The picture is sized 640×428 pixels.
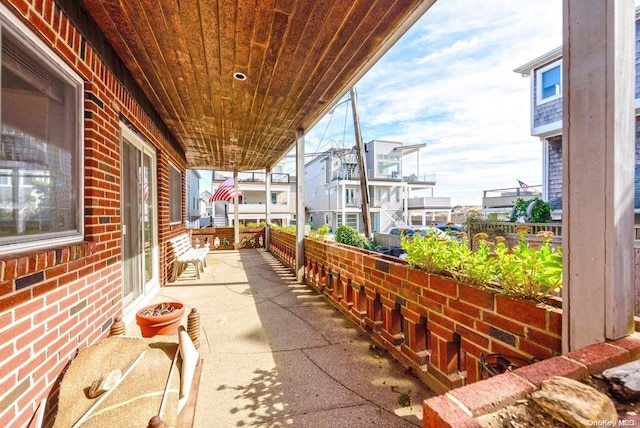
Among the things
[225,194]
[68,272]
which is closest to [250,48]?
[68,272]

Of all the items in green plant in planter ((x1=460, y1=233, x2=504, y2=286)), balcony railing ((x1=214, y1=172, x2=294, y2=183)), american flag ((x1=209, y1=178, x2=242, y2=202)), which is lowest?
green plant in planter ((x1=460, y1=233, x2=504, y2=286))

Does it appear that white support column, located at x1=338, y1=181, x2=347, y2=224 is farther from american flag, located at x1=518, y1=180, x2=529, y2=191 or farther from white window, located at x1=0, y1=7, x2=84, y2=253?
white window, located at x1=0, y1=7, x2=84, y2=253

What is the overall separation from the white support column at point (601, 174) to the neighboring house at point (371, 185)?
1907 centimetres

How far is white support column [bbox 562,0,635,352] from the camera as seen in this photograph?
1.07 m

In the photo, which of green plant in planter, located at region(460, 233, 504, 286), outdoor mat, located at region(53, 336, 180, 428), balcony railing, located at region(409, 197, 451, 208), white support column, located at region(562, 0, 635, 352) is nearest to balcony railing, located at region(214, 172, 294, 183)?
balcony railing, located at region(409, 197, 451, 208)

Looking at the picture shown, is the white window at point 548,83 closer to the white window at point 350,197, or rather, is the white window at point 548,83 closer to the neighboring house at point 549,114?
the neighboring house at point 549,114

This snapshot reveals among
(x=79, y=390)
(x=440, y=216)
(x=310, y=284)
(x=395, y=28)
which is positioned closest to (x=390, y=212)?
(x=440, y=216)

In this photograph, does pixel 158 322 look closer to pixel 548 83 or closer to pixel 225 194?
pixel 225 194

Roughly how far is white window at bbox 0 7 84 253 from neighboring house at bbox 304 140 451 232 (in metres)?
18.5

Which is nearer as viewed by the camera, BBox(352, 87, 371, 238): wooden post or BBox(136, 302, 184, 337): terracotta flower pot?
BBox(136, 302, 184, 337): terracotta flower pot

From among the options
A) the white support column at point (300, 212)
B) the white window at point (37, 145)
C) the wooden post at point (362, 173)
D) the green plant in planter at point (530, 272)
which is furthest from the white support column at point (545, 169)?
the white window at point (37, 145)

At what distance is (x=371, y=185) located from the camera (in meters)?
22.1

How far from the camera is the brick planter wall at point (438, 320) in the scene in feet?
4.44

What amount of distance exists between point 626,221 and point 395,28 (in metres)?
2.16
